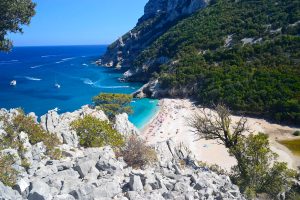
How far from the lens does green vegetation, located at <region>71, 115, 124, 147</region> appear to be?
23422mm

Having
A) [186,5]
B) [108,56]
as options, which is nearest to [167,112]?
[186,5]

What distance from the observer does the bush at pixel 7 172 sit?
1285cm

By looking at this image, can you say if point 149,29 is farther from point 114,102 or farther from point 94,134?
point 94,134

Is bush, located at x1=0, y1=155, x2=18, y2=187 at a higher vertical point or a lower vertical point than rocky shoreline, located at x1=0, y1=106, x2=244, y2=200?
higher

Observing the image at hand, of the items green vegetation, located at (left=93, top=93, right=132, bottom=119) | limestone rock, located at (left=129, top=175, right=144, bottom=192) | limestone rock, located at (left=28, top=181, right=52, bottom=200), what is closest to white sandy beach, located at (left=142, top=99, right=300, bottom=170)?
green vegetation, located at (left=93, top=93, right=132, bottom=119)

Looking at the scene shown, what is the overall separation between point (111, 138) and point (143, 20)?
164 m

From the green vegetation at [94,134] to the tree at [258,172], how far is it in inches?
316

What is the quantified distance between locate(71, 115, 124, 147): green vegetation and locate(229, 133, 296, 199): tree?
26.3ft

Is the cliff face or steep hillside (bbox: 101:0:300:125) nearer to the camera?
steep hillside (bbox: 101:0:300:125)

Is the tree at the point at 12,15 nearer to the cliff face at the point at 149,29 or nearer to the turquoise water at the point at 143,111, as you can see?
the turquoise water at the point at 143,111

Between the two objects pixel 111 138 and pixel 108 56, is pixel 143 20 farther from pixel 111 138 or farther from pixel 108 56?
pixel 111 138

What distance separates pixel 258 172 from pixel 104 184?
36.7ft

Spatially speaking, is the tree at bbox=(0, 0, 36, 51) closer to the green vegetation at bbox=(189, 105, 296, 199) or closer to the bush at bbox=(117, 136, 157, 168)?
the bush at bbox=(117, 136, 157, 168)

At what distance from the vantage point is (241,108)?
65.8 m
